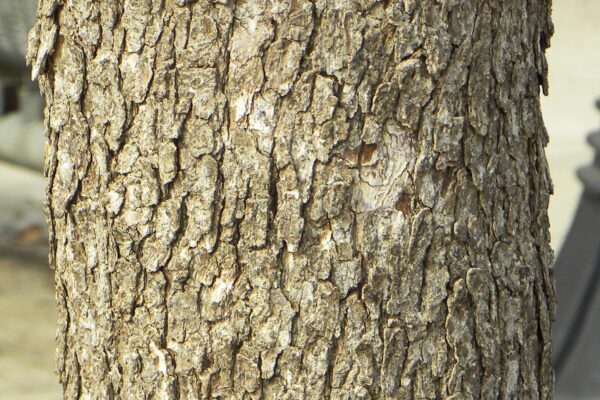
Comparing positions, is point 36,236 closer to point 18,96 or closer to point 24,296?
point 24,296

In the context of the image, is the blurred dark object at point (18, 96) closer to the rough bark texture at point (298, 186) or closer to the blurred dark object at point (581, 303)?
the blurred dark object at point (581, 303)

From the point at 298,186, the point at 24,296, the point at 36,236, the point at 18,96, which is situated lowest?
the point at 298,186

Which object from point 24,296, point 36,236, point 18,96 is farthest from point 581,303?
point 36,236

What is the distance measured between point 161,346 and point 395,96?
24.0 inches

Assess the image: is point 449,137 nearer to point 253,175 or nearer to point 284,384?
point 253,175

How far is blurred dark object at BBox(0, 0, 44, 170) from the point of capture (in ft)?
17.2

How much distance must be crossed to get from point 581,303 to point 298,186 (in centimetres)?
300

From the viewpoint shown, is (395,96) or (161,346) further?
(161,346)

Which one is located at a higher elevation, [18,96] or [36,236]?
[18,96]

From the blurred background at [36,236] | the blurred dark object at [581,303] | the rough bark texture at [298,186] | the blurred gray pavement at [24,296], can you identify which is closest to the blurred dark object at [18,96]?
the blurred background at [36,236]

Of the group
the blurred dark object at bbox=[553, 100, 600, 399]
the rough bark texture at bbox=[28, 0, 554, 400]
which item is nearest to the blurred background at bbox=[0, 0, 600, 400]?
the blurred dark object at bbox=[553, 100, 600, 399]

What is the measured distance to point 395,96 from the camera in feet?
5.97

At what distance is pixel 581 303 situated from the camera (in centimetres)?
455

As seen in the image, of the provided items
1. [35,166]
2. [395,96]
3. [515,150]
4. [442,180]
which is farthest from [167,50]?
[35,166]
